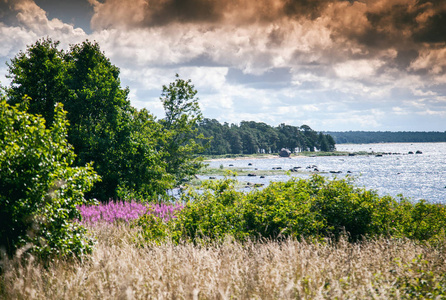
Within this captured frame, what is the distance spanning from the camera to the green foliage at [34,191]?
16.0 ft

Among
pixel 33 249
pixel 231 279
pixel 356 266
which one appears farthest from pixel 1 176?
pixel 356 266

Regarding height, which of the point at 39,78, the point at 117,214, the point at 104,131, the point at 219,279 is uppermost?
the point at 39,78

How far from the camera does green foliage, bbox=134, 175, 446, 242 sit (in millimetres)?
7273

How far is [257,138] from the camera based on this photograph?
137 m

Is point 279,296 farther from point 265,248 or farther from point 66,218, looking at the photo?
point 66,218

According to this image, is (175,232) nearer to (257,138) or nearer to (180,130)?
(180,130)

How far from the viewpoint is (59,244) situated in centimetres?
530

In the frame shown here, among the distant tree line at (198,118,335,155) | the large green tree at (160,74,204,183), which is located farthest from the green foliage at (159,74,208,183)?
the distant tree line at (198,118,335,155)

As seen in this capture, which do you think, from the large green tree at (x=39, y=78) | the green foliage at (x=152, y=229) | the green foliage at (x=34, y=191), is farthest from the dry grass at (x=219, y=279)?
the large green tree at (x=39, y=78)

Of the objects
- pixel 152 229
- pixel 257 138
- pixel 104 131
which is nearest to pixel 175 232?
pixel 152 229

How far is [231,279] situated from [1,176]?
3729 mm

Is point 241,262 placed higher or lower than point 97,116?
lower

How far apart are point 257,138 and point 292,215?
130228 millimetres

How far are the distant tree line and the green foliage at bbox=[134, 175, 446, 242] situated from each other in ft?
342
